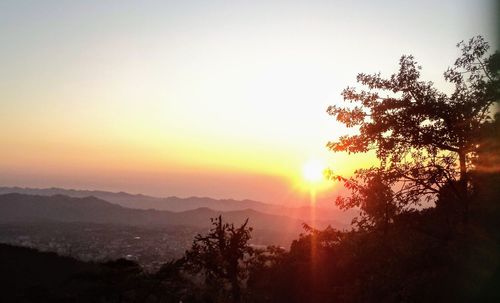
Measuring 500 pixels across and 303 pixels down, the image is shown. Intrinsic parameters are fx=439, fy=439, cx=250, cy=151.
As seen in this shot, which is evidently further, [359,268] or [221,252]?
[359,268]

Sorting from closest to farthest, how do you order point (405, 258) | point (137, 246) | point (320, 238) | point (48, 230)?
point (405, 258) → point (320, 238) → point (137, 246) → point (48, 230)

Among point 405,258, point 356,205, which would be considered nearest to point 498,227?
point 405,258

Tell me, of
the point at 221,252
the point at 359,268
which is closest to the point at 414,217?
the point at 359,268

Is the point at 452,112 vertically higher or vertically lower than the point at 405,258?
higher

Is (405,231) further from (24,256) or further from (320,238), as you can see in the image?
(24,256)

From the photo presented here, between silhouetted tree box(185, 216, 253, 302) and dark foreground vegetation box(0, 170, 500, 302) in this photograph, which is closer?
dark foreground vegetation box(0, 170, 500, 302)

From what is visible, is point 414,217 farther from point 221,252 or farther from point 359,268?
point 221,252

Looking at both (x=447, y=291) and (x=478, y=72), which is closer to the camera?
(x=447, y=291)

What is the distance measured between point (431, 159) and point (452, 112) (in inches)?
77.2

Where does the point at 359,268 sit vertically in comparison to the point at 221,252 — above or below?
below

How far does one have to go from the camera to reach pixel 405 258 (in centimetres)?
1645

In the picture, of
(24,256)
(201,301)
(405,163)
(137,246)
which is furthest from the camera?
(137,246)

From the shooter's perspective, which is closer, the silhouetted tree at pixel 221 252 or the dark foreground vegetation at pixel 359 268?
the dark foreground vegetation at pixel 359 268

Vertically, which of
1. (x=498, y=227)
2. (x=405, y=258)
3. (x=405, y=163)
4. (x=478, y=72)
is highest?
(x=478, y=72)
